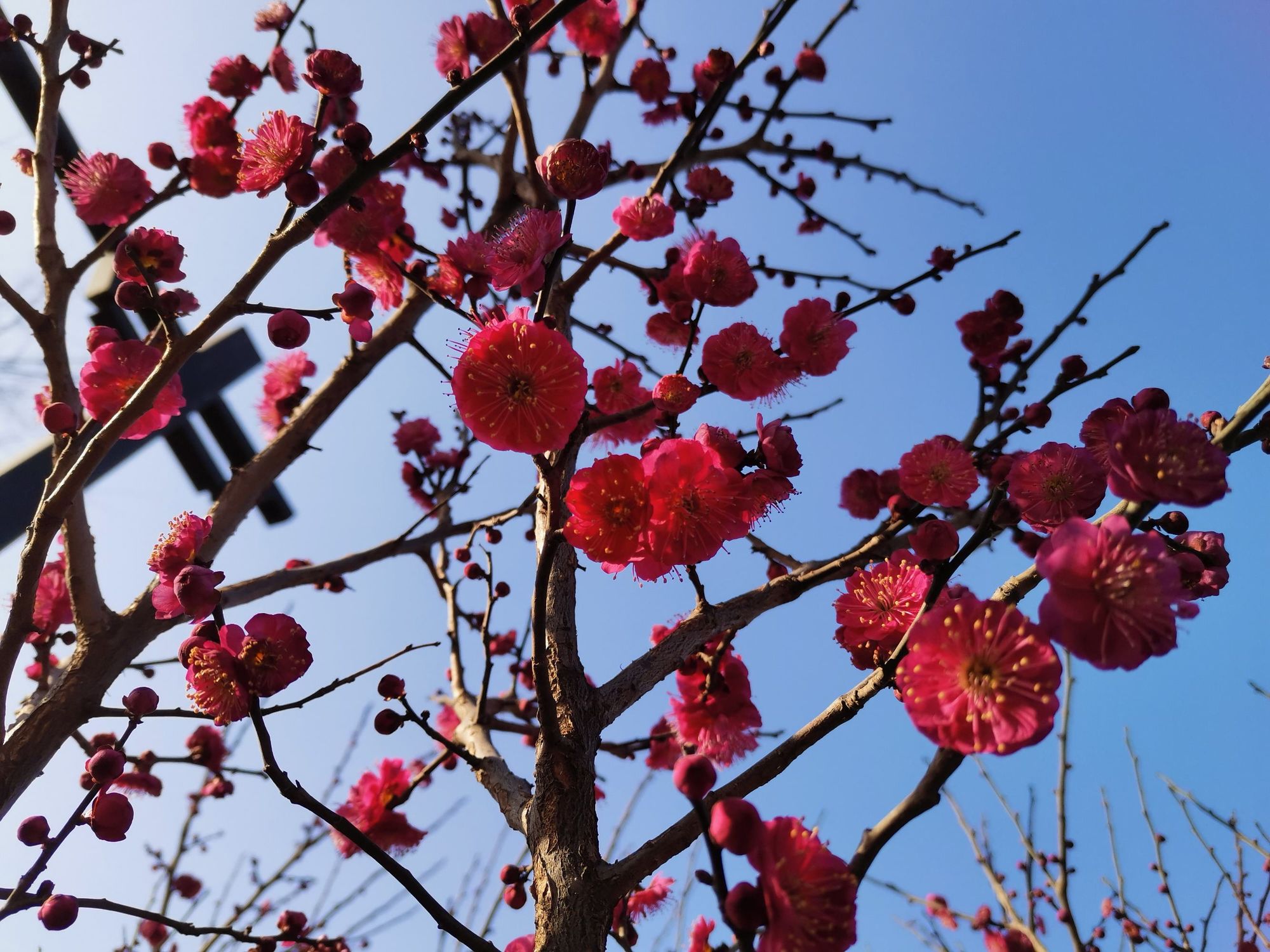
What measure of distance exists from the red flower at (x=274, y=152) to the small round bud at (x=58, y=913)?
4.34 feet

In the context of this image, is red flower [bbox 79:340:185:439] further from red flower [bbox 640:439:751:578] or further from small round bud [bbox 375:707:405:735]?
red flower [bbox 640:439:751:578]

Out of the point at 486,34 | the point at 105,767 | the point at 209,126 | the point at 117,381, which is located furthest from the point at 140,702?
the point at 486,34

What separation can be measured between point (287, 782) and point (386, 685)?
468mm

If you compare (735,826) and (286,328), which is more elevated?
(286,328)

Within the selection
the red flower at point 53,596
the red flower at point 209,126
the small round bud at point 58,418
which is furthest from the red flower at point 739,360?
the red flower at point 53,596

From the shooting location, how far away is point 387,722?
4.88 ft

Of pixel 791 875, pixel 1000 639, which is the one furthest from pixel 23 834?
pixel 1000 639

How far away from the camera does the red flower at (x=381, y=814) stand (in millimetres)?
2188

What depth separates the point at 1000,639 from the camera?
36.1 inches

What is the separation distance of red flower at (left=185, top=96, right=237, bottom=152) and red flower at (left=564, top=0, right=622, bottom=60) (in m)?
1.72

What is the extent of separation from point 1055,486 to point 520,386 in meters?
1.02

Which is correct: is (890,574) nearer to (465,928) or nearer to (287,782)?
(465,928)

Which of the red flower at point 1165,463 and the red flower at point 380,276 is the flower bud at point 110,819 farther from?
the red flower at point 1165,463

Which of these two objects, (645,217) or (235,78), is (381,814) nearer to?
(645,217)
